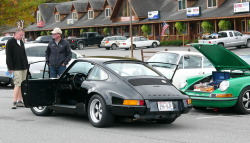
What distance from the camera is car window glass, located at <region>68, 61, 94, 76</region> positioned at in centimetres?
1007

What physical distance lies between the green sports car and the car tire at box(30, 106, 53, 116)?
3172mm

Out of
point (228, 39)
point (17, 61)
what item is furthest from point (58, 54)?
point (228, 39)

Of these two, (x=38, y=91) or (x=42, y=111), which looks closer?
(x=38, y=91)

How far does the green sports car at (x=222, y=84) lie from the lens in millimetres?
11141

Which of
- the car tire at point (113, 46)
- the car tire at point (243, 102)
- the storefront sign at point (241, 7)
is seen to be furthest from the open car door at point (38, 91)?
the car tire at point (113, 46)

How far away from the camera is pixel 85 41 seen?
59.1 metres

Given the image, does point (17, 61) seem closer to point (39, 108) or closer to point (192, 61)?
point (39, 108)

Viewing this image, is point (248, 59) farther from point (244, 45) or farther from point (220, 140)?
point (244, 45)

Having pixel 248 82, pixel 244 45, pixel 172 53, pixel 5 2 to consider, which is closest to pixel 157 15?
pixel 244 45

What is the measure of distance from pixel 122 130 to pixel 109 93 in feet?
2.23

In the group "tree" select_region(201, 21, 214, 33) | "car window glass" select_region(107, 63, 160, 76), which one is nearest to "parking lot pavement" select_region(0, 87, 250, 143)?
"car window glass" select_region(107, 63, 160, 76)

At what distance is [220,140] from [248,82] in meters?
3.48

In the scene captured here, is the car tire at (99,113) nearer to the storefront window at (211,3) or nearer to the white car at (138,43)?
the white car at (138,43)

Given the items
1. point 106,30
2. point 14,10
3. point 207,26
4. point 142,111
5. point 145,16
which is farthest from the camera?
point 106,30
